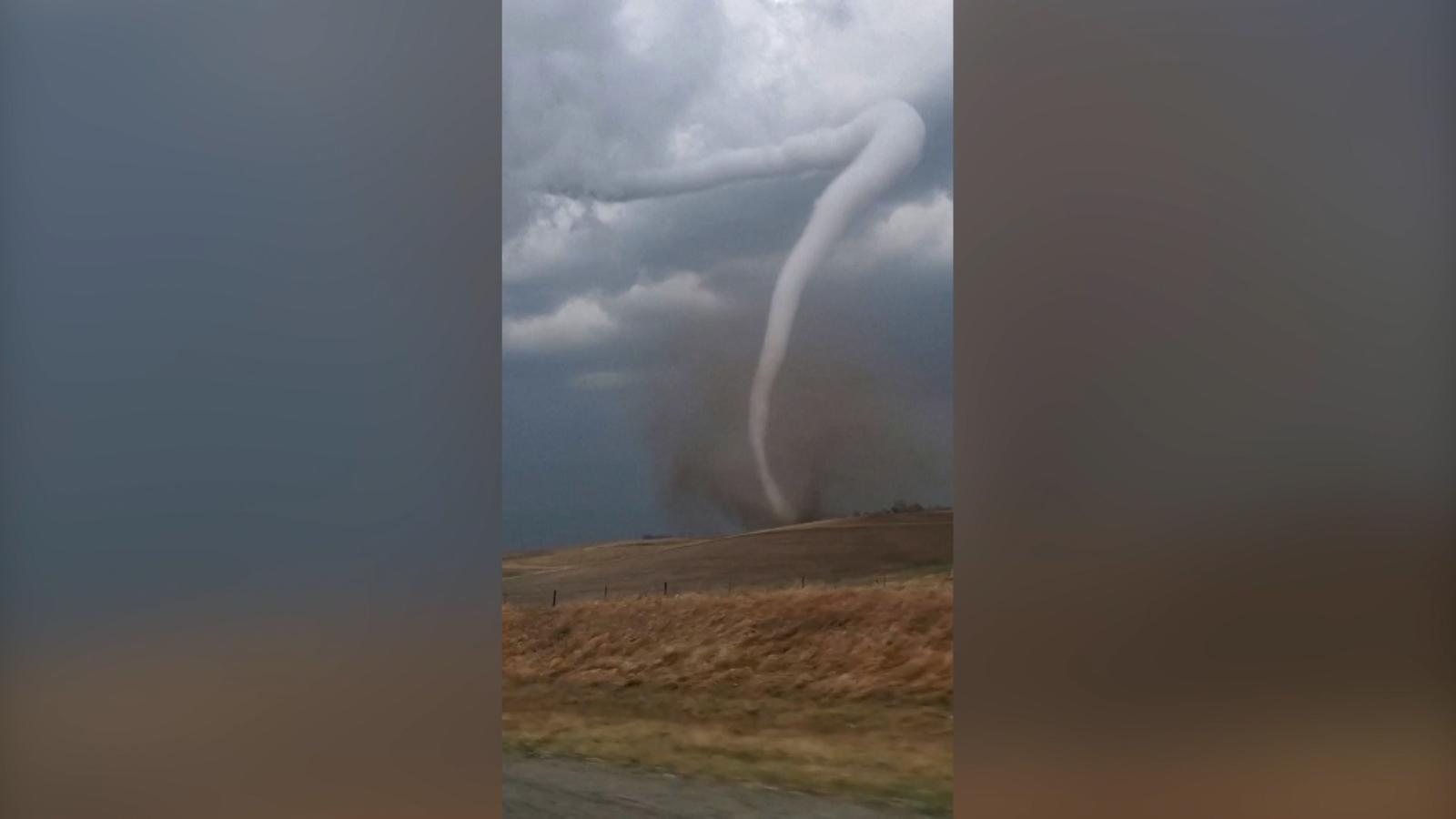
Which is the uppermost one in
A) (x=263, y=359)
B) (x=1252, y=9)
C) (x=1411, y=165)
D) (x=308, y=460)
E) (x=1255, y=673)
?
(x=1252, y=9)

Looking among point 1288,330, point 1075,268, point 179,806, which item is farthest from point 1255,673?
point 179,806

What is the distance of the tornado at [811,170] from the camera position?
20.5ft

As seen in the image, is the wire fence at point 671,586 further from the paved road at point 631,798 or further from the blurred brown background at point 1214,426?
the blurred brown background at point 1214,426

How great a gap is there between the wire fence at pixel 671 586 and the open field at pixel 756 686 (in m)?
0.04

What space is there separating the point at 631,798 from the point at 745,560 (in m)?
1.44

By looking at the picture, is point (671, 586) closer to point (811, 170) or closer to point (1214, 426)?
point (811, 170)

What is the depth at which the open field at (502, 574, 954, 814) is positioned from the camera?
616 centimetres

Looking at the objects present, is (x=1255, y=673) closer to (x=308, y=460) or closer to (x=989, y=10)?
(x=989, y=10)

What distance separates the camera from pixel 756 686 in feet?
21.2

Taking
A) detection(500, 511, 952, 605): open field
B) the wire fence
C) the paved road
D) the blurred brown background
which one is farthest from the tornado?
the blurred brown background

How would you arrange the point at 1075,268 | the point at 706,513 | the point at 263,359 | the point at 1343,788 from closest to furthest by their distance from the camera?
1. the point at 1343,788
2. the point at 1075,268
3. the point at 263,359
4. the point at 706,513

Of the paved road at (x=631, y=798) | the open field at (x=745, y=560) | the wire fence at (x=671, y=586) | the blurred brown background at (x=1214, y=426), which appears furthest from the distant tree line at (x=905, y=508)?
the blurred brown background at (x=1214, y=426)

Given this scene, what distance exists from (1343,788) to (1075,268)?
3.93 ft

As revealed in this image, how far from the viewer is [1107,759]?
2.45 meters
